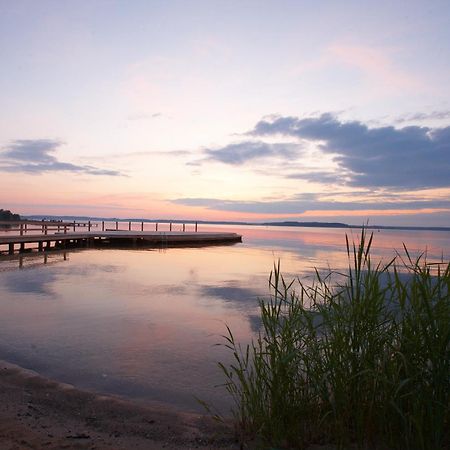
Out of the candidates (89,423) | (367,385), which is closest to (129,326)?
(89,423)

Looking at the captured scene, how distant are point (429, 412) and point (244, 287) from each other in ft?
39.0

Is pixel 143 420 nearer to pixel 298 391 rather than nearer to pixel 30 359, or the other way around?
pixel 298 391

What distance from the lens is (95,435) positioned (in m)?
3.82

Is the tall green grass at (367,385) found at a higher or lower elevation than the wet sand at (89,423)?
higher

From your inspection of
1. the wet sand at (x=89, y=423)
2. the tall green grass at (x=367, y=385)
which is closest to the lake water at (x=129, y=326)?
the wet sand at (x=89, y=423)

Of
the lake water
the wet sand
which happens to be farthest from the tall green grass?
the lake water

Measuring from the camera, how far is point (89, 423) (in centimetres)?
412

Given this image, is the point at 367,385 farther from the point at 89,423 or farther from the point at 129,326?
the point at 129,326

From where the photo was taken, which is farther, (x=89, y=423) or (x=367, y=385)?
(x=89, y=423)

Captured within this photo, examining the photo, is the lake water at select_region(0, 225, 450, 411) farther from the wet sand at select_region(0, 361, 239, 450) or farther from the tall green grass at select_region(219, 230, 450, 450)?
the tall green grass at select_region(219, 230, 450, 450)

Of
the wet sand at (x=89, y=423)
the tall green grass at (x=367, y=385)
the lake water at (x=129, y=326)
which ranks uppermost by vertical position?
the tall green grass at (x=367, y=385)

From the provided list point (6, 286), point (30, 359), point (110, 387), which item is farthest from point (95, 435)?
point (6, 286)

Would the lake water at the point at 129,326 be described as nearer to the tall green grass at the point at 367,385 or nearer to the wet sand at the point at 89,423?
the wet sand at the point at 89,423

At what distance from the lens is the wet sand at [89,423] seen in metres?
3.64
